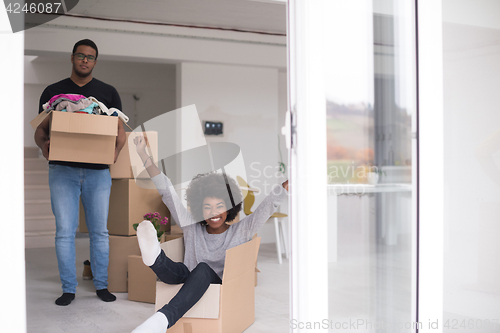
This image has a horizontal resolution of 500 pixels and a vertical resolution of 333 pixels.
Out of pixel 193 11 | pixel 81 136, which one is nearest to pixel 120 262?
pixel 81 136

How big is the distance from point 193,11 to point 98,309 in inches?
102

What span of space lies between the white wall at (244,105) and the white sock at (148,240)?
2798mm

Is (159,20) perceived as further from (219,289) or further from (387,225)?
(387,225)

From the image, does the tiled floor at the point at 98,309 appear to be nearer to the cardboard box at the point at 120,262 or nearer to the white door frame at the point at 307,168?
the cardboard box at the point at 120,262

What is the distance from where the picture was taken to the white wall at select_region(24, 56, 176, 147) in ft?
19.1

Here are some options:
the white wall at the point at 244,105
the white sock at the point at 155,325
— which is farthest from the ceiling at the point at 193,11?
the white sock at the point at 155,325

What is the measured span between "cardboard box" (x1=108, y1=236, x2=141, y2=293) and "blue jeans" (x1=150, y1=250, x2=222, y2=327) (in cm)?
100

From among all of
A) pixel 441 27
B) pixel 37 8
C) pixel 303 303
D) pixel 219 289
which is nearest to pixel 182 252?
pixel 219 289

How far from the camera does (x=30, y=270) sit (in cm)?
342

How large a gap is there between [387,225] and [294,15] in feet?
2.27

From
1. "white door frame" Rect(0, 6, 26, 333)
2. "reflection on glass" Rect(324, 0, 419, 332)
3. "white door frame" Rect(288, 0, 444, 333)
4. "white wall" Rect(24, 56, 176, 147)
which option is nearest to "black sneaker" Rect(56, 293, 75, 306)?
A: "white door frame" Rect(0, 6, 26, 333)

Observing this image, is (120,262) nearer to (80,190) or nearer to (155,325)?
(80,190)

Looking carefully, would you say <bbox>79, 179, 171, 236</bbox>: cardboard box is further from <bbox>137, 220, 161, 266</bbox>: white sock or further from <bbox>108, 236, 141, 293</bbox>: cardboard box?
<bbox>137, 220, 161, 266</bbox>: white sock

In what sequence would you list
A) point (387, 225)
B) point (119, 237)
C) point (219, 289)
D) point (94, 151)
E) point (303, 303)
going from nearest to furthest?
point (303, 303) < point (387, 225) < point (219, 289) < point (94, 151) < point (119, 237)
